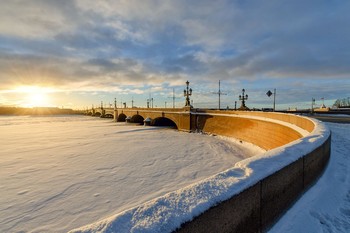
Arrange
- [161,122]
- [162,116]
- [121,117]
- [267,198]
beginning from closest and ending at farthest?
[267,198] < [162,116] < [161,122] < [121,117]

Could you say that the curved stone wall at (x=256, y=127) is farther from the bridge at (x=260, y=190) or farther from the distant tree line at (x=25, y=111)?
the distant tree line at (x=25, y=111)

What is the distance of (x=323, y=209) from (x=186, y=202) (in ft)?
12.1

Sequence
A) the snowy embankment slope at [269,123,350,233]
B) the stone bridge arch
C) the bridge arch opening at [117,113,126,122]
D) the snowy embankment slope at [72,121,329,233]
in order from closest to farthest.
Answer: the snowy embankment slope at [72,121,329,233] < the snowy embankment slope at [269,123,350,233] < the stone bridge arch < the bridge arch opening at [117,113,126,122]

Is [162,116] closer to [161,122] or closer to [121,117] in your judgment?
[161,122]

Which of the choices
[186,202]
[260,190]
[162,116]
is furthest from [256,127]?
[162,116]

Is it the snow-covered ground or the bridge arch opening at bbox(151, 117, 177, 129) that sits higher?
the bridge arch opening at bbox(151, 117, 177, 129)

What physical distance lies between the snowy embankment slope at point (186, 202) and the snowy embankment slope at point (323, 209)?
3.59 ft

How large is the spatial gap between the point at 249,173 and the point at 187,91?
98.3ft

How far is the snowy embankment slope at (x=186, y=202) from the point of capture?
2.53 meters

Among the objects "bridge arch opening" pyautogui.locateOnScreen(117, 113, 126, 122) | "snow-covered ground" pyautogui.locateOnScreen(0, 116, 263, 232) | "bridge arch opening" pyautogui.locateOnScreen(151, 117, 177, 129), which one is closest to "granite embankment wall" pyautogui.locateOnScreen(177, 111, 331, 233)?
"snow-covered ground" pyautogui.locateOnScreen(0, 116, 263, 232)

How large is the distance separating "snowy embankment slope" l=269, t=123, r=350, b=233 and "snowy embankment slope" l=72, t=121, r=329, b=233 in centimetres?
109

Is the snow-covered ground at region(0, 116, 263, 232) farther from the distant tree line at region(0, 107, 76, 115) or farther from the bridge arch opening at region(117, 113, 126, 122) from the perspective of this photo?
the distant tree line at region(0, 107, 76, 115)

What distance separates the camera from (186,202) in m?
3.01

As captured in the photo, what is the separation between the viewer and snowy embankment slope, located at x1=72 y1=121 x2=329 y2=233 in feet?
8.31
